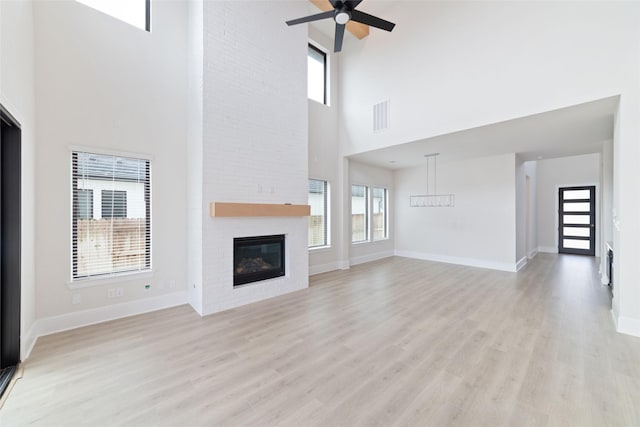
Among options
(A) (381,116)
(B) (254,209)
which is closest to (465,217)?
(A) (381,116)

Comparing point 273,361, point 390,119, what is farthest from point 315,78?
point 273,361

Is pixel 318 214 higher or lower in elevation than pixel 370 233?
higher

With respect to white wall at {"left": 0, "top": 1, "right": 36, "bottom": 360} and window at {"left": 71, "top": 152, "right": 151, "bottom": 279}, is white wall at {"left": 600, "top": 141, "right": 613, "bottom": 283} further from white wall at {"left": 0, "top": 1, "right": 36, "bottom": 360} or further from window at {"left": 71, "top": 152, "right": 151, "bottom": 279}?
white wall at {"left": 0, "top": 1, "right": 36, "bottom": 360}

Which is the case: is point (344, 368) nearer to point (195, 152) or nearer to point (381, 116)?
point (195, 152)

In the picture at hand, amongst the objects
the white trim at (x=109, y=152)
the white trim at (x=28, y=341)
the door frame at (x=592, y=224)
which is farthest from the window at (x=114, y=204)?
the door frame at (x=592, y=224)

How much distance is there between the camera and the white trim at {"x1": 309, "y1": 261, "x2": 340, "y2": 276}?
5941mm

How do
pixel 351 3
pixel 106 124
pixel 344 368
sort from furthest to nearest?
pixel 106 124
pixel 351 3
pixel 344 368

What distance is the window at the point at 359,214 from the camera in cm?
722

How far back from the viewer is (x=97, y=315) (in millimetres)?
3363

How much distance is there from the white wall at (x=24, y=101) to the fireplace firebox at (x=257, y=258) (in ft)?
7.14

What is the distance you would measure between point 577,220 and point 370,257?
294 inches

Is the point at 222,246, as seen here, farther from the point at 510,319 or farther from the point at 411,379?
the point at 510,319

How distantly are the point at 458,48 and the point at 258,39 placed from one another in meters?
3.38

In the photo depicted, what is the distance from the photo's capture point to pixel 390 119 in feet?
17.8
